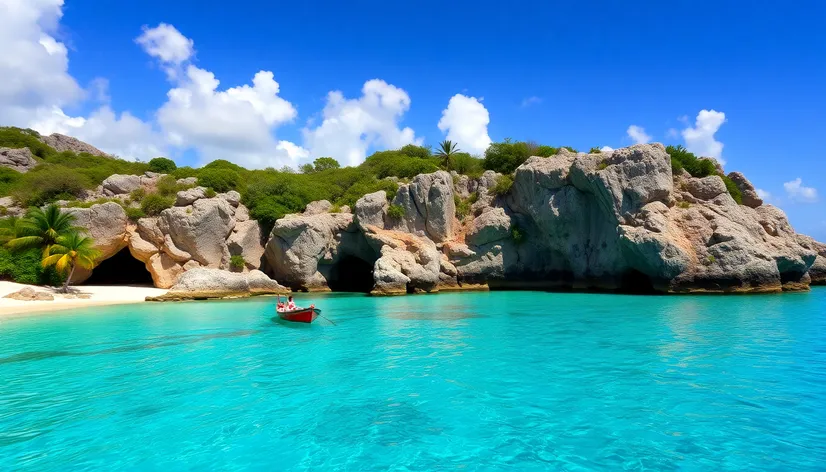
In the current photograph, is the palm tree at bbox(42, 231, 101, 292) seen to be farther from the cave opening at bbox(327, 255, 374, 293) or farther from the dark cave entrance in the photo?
the cave opening at bbox(327, 255, 374, 293)

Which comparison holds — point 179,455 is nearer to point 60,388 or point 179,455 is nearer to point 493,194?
point 60,388

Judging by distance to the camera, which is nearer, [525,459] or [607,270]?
[525,459]

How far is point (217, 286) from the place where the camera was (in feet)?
102

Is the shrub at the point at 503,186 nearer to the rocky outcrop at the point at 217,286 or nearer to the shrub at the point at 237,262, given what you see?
the rocky outcrop at the point at 217,286

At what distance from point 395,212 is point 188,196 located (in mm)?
16327

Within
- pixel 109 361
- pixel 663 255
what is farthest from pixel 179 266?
pixel 663 255

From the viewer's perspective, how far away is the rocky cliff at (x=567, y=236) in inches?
1093

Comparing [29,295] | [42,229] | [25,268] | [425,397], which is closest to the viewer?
[425,397]

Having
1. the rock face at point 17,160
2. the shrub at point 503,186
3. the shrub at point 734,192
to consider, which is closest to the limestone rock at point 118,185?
the rock face at point 17,160

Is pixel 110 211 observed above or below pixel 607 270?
above

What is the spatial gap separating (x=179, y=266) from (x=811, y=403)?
119ft

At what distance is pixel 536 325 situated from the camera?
54.5 feet

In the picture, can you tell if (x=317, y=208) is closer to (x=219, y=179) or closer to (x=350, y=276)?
(x=350, y=276)

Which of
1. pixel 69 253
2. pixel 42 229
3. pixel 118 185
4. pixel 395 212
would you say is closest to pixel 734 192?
pixel 395 212
